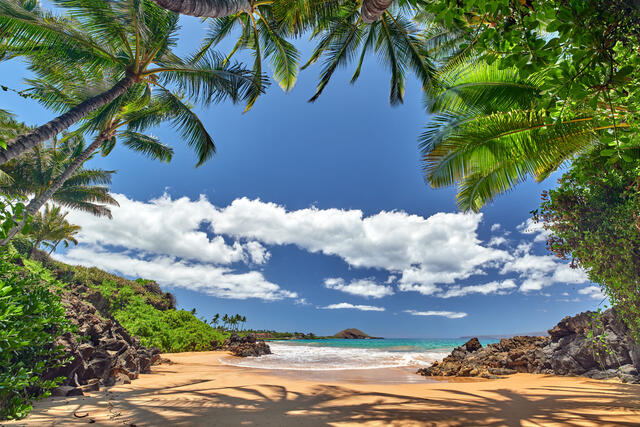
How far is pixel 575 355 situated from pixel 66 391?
35.4 feet

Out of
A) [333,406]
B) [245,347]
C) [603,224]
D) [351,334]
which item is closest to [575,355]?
[603,224]

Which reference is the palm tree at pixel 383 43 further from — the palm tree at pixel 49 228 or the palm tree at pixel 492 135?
Result: the palm tree at pixel 49 228

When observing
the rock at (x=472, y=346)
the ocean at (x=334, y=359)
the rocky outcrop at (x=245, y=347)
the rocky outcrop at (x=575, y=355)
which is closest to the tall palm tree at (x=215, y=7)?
the rocky outcrop at (x=575, y=355)

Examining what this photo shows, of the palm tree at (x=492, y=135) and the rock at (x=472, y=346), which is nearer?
the palm tree at (x=492, y=135)

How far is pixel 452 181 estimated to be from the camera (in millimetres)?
7020

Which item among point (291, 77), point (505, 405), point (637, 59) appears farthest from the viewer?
point (291, 77)

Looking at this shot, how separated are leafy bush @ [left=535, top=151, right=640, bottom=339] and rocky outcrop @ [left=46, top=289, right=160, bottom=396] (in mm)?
8015

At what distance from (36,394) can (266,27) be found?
10.4 metres

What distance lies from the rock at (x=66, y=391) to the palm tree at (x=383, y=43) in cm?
910

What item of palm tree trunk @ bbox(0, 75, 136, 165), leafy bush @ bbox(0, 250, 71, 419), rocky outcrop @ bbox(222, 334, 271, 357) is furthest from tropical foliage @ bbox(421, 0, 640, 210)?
rocky outcrop @ bbox(222, 334, 271, 357)

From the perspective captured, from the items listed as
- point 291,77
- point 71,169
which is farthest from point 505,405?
point 71,169

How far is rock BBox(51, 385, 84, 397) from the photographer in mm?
4108

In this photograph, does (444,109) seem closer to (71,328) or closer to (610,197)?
(610,197)

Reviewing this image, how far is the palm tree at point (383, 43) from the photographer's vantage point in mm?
9273
